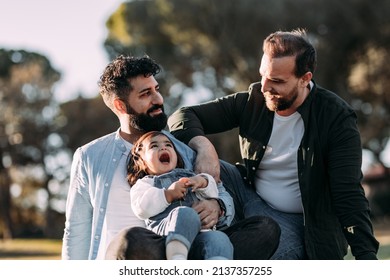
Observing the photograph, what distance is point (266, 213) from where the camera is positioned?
3754mm

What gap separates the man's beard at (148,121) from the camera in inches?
138

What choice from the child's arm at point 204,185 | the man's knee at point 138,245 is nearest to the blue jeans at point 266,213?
the child's arm at point 204,185

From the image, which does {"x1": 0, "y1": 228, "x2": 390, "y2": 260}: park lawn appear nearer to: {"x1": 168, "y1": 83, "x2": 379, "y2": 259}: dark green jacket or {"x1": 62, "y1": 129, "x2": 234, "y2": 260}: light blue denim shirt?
{"x1": 168, "y1": 83, "x2": 379, "y2": 259}: dark green jacket

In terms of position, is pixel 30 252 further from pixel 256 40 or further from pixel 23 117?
pixel 23 117

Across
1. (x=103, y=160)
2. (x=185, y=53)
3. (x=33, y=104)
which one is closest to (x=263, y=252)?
(x=103, y=160)

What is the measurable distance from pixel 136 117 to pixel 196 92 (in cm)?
1731

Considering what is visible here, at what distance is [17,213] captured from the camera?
24375 millimetres

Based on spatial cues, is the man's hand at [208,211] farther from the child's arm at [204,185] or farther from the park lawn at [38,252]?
the park lawn at [38,252]

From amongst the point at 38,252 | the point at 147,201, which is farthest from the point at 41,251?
the point at 147,201

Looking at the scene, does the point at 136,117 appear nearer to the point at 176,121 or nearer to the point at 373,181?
the point at 176,121

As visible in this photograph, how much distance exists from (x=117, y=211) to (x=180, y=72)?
17499 millimetres

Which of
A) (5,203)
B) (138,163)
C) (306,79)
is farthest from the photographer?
(5,203)

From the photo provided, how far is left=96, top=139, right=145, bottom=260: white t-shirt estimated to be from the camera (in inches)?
132

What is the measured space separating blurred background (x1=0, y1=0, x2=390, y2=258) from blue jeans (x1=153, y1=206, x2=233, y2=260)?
1386cm
